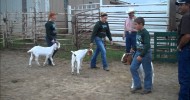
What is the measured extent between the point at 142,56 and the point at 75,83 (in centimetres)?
216

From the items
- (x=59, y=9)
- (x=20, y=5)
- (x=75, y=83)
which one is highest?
(x=20, y=5)

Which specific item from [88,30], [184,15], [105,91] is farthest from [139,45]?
[88,30]

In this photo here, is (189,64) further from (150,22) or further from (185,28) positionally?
(150,22)

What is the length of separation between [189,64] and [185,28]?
2.04ft

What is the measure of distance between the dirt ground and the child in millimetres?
229

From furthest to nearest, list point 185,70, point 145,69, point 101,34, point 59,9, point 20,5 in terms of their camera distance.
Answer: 1. point 59,9
2. point 20,5
3. point 101,34
4. point 145,69
5. point 185,70

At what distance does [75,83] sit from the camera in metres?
8.68

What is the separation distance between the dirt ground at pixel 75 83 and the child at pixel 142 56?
0.23 metres

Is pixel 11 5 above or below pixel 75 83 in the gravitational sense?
above

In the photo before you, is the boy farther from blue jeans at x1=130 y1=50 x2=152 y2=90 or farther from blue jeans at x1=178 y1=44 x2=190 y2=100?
blue jeans at x1=130 y1=50 x2=152 y2=90

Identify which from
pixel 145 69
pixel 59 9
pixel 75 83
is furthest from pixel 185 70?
pixel 59 9

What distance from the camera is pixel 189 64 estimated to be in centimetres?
598

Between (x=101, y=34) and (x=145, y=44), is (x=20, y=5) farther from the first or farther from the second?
(x=145, y=44)

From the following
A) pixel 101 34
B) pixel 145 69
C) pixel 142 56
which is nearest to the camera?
pixel 142 56
